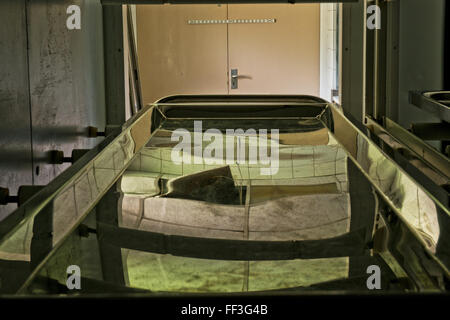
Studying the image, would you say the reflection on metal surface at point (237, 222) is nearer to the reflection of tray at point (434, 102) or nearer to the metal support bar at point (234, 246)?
the metal support bar at point (234, 246)

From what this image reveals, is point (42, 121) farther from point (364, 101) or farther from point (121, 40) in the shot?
point (364, 101)

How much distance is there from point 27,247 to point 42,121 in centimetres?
210

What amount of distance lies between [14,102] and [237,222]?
5.07ft

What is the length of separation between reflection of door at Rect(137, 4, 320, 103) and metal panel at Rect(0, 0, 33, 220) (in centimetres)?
435

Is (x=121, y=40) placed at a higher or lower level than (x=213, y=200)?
higher

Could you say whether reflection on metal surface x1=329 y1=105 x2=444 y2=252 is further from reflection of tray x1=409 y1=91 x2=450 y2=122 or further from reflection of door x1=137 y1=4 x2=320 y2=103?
reflection of door x1=137 y1=4 x2=320 y2=103

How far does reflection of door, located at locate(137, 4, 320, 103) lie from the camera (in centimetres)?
761

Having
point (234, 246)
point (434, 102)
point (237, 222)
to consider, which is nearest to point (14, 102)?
point (237, 222)

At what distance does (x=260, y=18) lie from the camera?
7625 mm

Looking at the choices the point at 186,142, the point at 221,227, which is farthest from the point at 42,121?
the point at 221,227

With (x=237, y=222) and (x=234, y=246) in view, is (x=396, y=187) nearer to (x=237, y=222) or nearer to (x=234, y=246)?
(x=237, y=222)

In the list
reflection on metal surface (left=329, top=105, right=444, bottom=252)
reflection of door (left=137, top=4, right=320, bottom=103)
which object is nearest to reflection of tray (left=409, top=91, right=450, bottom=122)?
reflection on metal surface (left=329, top=105, right=444, bottom=252)

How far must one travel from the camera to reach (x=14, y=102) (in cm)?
309

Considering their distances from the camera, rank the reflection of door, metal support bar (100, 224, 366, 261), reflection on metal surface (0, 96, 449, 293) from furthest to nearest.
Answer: the reflection of door < metal support bar (100, 224, 366, 261) < reflection on metal surface (0, 96, 449, 293)
